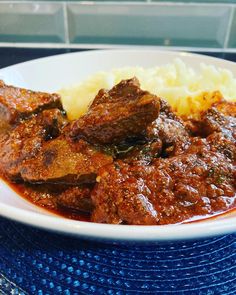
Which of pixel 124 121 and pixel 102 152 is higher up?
pixel 124 121

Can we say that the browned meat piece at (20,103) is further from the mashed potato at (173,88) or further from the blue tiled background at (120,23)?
the blue tiled background at (120,23)

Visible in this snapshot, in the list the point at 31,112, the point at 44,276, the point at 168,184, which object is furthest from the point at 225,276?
the point at 31,112

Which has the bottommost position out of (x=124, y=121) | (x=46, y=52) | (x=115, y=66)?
(x=46, y=52)

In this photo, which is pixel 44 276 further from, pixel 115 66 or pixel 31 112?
pixel 115 66

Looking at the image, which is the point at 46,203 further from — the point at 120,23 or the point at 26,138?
the point at 120,23

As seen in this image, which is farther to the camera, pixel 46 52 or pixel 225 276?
pixel 46 52

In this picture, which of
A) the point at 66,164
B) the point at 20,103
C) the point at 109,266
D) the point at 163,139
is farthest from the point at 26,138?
the point at 109,266
